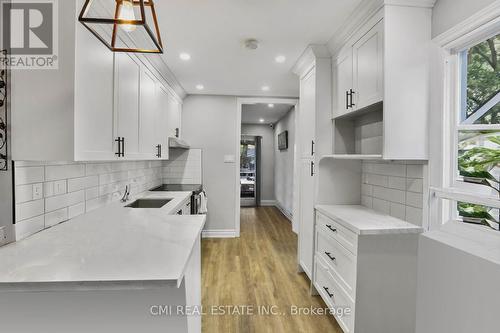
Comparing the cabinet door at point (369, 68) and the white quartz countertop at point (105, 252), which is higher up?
the cabinet door at point (369, 68)

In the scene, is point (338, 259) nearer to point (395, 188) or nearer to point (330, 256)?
point (330, 256)

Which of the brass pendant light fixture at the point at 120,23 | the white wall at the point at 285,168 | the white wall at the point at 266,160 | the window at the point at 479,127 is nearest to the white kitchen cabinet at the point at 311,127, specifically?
the window at the point at 479,127

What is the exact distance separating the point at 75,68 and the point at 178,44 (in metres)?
1.31

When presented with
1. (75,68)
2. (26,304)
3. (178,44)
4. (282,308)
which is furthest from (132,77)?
(282,308)

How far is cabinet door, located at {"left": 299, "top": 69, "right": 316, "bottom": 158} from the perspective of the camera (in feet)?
8.60

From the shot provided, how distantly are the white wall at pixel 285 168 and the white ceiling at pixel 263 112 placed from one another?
5.9 inches

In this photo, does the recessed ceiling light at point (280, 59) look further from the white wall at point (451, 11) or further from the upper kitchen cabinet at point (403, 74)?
the white wall at point (451, 11)

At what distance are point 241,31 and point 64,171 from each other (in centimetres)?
174

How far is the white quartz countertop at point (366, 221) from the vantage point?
1.74m

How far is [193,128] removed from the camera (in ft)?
14.2

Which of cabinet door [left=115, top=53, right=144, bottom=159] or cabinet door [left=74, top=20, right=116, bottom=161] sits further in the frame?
cabinet door [left=115, top=53, right=144, bottom=159]

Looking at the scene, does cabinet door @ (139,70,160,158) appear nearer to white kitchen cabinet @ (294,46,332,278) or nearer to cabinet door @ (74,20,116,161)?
cabinet door @ (74,20,116,161)

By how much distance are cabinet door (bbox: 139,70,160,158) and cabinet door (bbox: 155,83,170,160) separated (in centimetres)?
7

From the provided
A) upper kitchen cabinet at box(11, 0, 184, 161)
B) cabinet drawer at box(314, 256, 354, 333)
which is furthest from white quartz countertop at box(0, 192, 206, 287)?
cabinet drawer at box(314, 256, 354, 333)
